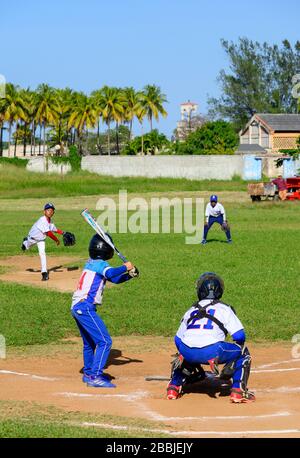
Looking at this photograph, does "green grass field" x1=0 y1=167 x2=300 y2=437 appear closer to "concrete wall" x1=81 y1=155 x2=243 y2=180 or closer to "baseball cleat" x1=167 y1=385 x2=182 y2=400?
"baseball cleat" x1=167 y1=385 x2=182 y2=400

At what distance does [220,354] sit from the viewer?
34.9 ft

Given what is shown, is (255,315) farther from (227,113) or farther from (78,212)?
(227,113)

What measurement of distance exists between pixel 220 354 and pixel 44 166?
73857 mm

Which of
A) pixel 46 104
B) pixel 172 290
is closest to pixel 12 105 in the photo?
pixel 46 104

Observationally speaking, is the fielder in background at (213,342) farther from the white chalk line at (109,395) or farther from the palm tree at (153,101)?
the palm tree at (153,101)

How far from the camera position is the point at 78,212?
48.8 meters

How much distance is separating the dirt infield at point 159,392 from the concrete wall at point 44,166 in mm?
67647

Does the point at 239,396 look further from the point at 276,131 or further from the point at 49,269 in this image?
the point at 276,131

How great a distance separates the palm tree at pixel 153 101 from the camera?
112 meters

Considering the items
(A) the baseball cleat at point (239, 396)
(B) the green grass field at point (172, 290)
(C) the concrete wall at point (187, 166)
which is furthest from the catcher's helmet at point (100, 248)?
(C) the concrete wall at point (187, 166)

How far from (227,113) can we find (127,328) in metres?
104

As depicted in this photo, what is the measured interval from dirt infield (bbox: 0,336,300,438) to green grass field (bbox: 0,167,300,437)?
853 millimetres

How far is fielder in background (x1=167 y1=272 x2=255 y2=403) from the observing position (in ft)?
34.9
